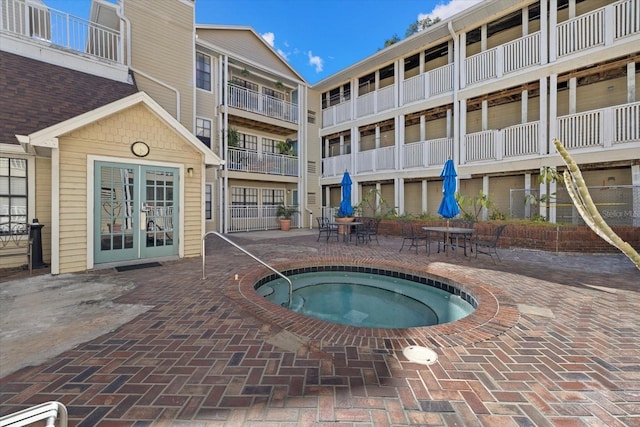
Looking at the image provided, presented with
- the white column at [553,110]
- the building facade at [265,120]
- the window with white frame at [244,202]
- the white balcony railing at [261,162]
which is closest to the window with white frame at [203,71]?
the building facade at [265,120]

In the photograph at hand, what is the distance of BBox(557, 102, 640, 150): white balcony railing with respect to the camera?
8.19m

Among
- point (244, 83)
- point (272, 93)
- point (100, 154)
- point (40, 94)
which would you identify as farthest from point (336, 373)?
point (272, 93)

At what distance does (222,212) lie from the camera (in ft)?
43.3

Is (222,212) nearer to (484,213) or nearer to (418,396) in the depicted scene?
(484,213)

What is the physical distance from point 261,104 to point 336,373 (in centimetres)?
1452

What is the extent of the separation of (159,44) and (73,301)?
34.9 feet

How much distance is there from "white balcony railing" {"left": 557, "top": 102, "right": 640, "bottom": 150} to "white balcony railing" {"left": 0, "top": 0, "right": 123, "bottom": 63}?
15.2 meters

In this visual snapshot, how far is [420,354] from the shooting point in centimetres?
272

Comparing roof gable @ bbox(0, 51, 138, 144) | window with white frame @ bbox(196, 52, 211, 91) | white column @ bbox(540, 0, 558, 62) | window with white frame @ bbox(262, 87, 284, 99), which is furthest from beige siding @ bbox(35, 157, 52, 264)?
white column @ bbox(540, 0, 558, 62)

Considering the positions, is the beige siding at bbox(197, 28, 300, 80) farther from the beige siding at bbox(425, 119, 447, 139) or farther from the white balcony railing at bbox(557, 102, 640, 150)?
the white balcony railing at bbox(557, 102, 640, 150)

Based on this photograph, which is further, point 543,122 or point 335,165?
point 335,165

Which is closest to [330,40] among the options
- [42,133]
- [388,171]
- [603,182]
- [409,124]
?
[409,124]

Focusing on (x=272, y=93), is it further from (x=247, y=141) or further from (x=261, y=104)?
(x=247, y=141)

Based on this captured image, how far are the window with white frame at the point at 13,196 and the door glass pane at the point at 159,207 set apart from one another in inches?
102
